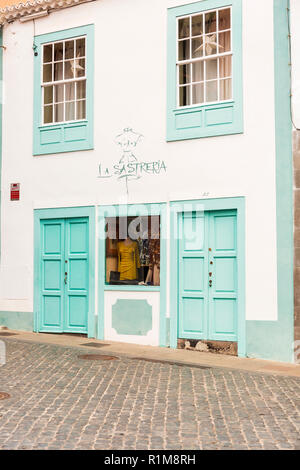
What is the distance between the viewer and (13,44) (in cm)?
1376

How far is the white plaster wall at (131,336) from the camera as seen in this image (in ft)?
38.5

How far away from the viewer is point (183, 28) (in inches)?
466

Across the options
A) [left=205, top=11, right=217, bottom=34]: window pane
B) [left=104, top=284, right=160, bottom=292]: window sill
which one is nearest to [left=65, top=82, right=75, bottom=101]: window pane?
[left=205, top=11, right=217, bottom=34]: window pane

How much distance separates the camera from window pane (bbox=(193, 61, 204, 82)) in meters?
11.8

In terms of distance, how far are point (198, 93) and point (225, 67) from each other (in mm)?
671

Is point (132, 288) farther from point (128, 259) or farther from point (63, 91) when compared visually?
point (63, 91)

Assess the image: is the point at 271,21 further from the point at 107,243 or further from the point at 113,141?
the point at 107,243

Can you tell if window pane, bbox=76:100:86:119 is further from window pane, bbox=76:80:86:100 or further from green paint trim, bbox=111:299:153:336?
green paint trim, bbox=111:299:153:336

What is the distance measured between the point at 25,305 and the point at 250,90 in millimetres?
6278

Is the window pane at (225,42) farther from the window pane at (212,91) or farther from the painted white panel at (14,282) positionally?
the painted white panel at (14,282)

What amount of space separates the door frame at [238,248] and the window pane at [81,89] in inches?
124

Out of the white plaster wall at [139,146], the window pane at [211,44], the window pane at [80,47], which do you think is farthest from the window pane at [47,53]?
the window pane at [211,44]

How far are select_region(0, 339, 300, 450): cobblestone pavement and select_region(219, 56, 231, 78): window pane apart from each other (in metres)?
5.28

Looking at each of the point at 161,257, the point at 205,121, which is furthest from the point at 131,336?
the point at 205,121
